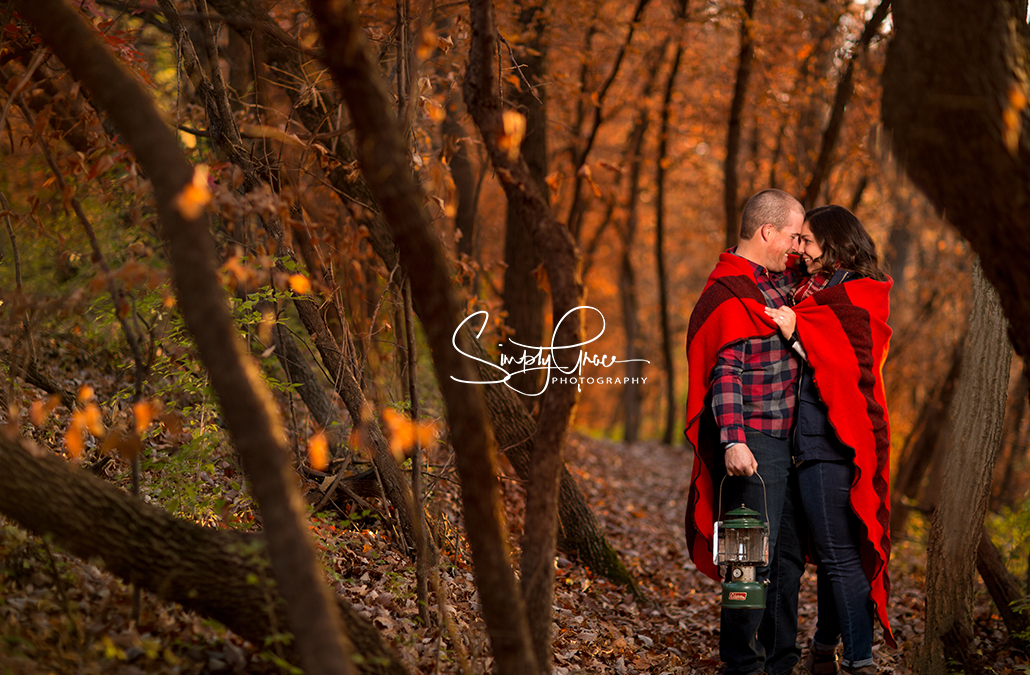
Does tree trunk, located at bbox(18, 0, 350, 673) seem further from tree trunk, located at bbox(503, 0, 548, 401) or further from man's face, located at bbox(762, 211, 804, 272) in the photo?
tree trunk, located at bbox(503, 0, 548, 401)

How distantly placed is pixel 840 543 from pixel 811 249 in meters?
1.75

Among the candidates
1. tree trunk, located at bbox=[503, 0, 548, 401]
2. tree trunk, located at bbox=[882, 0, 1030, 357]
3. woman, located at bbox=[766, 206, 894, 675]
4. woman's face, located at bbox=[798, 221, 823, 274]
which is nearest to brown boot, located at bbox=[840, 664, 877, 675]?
woman, located at bbox=[766, 206, 894, 675]

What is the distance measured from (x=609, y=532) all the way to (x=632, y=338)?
1077 centimetres

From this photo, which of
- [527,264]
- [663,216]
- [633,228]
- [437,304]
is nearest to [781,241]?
[437,304]

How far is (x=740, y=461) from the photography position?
384 cm

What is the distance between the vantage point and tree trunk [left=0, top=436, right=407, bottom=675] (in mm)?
2723

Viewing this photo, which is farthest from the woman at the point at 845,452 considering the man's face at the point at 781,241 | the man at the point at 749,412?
the man's face at the point at 781,241

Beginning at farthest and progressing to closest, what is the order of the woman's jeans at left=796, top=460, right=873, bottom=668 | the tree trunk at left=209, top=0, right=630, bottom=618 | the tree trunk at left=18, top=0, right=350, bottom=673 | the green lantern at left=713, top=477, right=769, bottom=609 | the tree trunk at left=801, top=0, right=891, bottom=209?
the tree trunk at left=801, top=0, right=891, bottom=209 → the tree trunk at left=209, top=0, right=630, bottom=618 → the woman's jeans at left=796, top=460, right=873, bottom=668 → the green lantern at left=713, top=477, right=769, bottom=609 → the tree trunk at left=18, top=0, right=350, bottom=673

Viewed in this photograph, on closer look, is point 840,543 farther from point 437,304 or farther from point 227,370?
point 227,370

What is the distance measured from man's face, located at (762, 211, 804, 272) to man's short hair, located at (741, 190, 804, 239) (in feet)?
0.09

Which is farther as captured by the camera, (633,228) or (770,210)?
(633,228)

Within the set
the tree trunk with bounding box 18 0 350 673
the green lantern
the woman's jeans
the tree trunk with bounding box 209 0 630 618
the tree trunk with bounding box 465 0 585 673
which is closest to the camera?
the tree trunk with bounding box 18 0 350 673

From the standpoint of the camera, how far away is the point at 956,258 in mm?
11875

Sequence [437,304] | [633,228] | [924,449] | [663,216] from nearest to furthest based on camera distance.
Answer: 1. [437,304]
2. [924,449]
3. [663,216]
4. [633,228]
